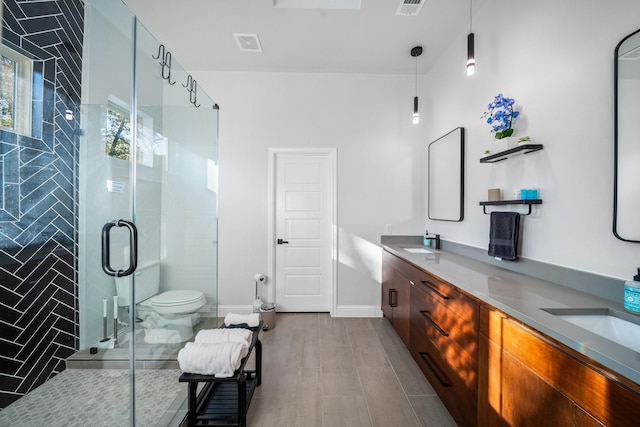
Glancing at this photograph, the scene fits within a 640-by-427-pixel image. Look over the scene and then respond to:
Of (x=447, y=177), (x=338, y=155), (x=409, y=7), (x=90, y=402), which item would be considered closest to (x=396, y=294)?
(x=447, y=177)

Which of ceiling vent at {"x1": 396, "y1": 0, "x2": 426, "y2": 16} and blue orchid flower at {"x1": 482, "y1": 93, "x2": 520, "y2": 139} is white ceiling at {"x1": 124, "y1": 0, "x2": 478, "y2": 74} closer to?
ceiling vent at {"x1": 396, "y1": 0, "x2": 426, "y2": 16}

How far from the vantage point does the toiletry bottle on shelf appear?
101 centimetres

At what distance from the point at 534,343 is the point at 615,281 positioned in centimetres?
62

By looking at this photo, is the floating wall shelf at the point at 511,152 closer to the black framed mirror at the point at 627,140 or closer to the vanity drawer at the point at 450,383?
the black framed mirror at the point at 627,140

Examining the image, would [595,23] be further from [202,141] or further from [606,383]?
[202,141]

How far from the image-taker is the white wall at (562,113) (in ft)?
4.03

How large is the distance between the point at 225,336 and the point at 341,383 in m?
0.97

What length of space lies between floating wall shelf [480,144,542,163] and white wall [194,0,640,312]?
0.19 ft

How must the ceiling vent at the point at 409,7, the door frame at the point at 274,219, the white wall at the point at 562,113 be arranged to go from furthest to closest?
1. the door frame at the point at 274,219
2. the ceiling vent at the point at 409,7
3. the white wall at the point at 562,113

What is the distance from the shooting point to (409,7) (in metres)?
2.14

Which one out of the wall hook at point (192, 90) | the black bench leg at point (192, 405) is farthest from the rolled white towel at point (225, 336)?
the wall hook at point (192, 90)

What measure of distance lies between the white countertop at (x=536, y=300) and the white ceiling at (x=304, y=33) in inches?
77.0

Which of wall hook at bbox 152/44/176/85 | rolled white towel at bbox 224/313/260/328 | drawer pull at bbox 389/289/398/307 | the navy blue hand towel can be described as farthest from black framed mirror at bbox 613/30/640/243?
wall hook at bbox 152/44/176/85

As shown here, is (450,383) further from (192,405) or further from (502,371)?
(192,405)
